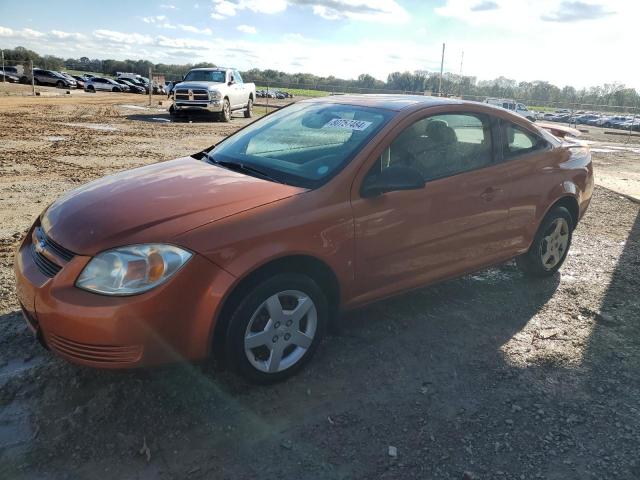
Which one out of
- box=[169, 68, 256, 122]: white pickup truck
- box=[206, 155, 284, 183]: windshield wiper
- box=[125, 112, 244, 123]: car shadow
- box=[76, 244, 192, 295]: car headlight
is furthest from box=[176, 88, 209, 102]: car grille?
box=[76, 244, 192, 295]: car headlight

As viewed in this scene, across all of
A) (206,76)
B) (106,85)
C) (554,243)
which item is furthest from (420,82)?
(554,243)

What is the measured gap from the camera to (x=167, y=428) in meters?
2.75

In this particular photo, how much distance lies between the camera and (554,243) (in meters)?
5.02

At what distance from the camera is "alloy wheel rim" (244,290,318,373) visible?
117 inches

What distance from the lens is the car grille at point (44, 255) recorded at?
2.73m

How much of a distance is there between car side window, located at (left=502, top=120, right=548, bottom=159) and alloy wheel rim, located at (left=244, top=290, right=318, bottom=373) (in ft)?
7.36

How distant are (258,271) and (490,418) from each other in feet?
5.02

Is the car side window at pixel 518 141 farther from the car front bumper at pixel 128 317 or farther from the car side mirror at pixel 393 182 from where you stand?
the car front bumper at pixel 128 317

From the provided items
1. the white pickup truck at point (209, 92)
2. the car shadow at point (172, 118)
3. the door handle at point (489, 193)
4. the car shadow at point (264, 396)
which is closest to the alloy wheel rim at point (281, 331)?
the car shadow at point (264, 396)

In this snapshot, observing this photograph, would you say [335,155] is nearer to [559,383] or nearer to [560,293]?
[559,383]

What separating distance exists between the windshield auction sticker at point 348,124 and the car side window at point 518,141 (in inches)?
53.1

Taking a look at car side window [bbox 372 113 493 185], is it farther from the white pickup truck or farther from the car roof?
the white pickup truck

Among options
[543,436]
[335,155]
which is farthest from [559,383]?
[335,155]

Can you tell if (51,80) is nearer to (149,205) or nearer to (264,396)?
(149,205)
